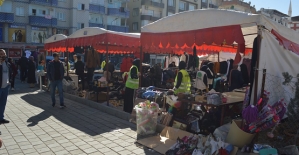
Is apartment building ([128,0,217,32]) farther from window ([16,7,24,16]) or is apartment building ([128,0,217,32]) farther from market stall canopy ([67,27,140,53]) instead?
market stall canopy ([67,27,140,53])

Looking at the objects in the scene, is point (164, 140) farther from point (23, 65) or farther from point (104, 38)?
point (23, 65)

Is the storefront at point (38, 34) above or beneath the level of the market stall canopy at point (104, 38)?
above

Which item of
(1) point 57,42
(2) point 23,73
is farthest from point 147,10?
(1) point 57,42

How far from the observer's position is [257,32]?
14.6 feet

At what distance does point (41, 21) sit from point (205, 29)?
2959 cm

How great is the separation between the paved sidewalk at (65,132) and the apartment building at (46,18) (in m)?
24.0

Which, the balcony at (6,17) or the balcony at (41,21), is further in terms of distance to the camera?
the balcony at (41,21)

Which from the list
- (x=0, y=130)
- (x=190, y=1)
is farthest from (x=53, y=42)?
(x=190, y=1)

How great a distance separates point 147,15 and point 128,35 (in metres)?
33.5

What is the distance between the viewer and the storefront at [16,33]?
93.6 ft

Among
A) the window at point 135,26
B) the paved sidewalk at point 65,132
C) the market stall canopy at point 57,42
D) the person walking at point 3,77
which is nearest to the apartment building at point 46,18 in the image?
the window at point 135,26

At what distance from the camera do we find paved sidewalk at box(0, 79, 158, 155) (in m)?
4.67

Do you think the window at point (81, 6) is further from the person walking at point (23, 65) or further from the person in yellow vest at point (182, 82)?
the person in yellow vest at point (182, 82)

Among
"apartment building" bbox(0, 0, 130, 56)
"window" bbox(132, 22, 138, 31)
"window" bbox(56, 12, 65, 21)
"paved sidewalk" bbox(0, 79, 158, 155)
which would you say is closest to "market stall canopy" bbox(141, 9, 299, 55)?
"paved sidewalk" bbox(0, 79, 158, 155)
